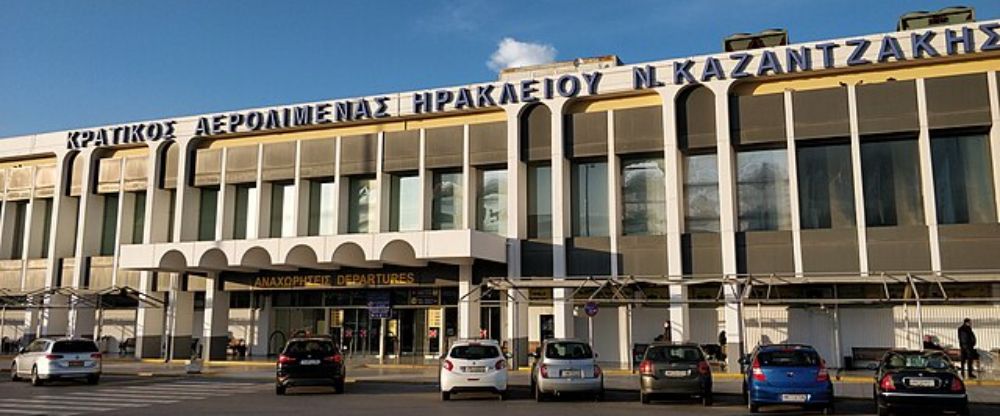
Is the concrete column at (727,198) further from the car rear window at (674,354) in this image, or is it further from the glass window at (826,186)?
the car rear window at (674,354)

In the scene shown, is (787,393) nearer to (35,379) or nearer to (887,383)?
(887,383)

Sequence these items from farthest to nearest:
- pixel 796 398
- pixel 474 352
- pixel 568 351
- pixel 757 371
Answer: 1. pixel 474 352
2. pixel 568 351
3. pixel 757 371
4. pixel 796 398

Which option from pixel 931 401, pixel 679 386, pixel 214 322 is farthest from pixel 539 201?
pixel 931 401

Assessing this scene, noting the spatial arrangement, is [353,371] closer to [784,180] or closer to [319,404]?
[319,404]

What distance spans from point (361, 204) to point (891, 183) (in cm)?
2017

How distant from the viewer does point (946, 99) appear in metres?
26.1

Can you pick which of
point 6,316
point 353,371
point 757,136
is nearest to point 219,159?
point 353,371

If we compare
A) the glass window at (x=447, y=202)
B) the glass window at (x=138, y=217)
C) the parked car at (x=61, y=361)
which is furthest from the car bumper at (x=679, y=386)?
the glass window at (x=138, y=217)

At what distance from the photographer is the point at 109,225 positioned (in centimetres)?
3909

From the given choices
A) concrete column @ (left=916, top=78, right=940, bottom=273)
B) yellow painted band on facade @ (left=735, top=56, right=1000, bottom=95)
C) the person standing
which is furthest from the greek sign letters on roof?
the person standing

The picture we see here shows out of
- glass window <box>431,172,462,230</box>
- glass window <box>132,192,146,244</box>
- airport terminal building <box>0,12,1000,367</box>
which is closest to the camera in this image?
airport terminal building <box>0,12,1000,367</box>

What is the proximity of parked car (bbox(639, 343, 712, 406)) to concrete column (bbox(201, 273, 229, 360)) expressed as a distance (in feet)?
74.0

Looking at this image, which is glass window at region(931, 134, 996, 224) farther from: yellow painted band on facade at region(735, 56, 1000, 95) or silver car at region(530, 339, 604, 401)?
silver car at region(530, 339, 604, 401)

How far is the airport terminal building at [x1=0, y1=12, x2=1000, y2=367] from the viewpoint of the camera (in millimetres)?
26250
